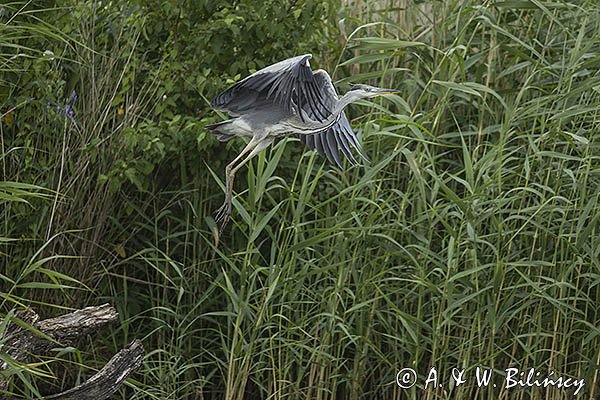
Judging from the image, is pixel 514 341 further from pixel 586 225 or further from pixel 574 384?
pixel 586 225

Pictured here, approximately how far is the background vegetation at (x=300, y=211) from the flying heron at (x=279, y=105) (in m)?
0.89

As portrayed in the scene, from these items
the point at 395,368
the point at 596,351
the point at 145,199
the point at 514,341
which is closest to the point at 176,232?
the point at 145,199

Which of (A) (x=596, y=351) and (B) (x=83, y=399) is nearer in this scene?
(B) (x=83, y=399)

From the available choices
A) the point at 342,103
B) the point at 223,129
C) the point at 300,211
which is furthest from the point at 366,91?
the point at 300,211

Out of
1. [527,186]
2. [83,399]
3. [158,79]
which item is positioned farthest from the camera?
[158,79]

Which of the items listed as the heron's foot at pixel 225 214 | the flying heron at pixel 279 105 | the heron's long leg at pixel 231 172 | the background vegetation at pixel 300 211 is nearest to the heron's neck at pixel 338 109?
the flying heron at pixel 279 105

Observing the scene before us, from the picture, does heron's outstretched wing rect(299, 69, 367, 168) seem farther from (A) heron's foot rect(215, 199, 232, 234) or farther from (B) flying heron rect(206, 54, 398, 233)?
(A) heron's foot rect(215, 199, 232, 234)

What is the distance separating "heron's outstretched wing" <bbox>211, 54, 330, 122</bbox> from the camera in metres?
2.12

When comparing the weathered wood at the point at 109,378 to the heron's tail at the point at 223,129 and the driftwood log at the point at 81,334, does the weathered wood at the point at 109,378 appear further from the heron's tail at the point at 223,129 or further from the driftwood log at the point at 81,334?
the heron's tail at the point at 223,129

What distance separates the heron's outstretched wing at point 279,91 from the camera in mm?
2125

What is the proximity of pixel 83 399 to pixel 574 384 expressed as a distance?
4.86ft

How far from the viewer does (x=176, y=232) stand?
3713mm

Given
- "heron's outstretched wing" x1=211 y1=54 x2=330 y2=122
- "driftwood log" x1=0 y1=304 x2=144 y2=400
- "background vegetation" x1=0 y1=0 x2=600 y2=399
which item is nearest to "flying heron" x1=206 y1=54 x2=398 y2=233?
"heron's outstretched wing" x1=211 y1=54 x2=330 y2=122

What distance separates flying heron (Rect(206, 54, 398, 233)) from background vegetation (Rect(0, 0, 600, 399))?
0.89m
